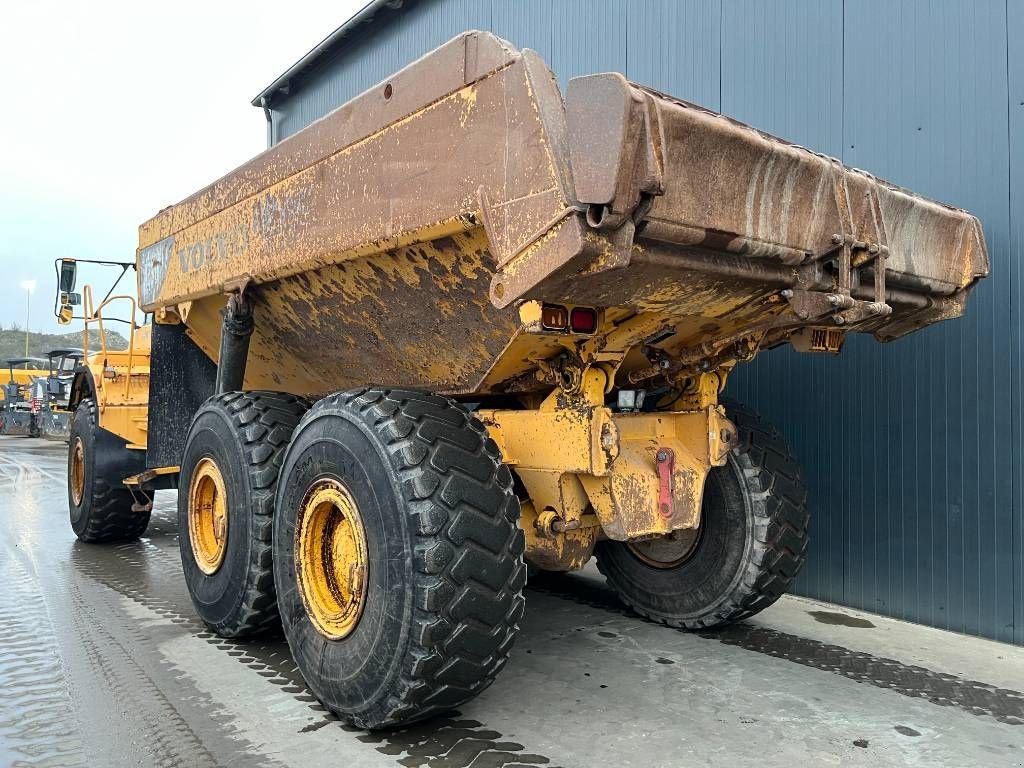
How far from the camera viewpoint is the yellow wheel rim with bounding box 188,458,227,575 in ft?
14.3

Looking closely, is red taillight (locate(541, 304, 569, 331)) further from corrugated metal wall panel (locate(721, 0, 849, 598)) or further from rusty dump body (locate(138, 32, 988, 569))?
corrugated metal wall panel (locate(721, 0, 849, 598))

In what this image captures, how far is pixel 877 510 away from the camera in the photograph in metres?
5.03

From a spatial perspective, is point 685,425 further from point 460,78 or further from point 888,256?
point 460,78

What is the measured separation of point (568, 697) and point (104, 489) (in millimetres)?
5084

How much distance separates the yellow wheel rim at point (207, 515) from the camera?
4.35m

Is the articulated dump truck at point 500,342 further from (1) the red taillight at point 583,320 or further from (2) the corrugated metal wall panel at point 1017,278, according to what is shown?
(2) the corrugated metal wall panel at point 1017,278

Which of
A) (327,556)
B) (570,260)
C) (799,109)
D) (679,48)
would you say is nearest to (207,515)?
(327,556)

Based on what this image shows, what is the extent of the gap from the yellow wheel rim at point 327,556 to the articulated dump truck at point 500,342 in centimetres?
1

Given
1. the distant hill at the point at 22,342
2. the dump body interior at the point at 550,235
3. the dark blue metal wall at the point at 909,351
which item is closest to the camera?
the dump body interior at the point at 550,235

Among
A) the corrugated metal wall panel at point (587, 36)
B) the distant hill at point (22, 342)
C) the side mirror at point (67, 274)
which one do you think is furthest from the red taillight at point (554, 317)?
the distant hill at point (22, 342)

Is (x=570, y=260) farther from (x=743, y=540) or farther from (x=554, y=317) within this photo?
(x=743, y=540)

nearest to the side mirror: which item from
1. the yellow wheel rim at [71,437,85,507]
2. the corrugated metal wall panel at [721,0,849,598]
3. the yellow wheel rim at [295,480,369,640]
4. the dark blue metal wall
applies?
the yellow wheel rim at [71,437,85,507]

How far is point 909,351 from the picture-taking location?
487 cm

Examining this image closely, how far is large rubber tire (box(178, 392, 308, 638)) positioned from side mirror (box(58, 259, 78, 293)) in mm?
3436
